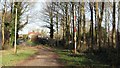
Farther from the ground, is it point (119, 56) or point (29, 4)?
point (29, 4)

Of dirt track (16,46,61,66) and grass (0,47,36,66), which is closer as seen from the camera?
dirt track (16,46,61,66)

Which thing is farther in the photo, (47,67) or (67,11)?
(67,11)

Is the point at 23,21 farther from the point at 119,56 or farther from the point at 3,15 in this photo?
Result: the point at 119,56

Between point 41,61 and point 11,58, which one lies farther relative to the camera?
point 11,58

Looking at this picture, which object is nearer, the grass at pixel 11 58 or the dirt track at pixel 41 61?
the dirt track at pixel 41 61

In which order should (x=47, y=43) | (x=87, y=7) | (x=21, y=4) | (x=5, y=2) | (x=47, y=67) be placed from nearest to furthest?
(x=47, y=67) → (x=87, y=7) → (x=5, y=2) → (x=21, y=4) → (x=47, y=43)

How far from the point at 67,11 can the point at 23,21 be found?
460 inches

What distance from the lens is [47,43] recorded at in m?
67.5

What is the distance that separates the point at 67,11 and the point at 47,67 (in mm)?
33011

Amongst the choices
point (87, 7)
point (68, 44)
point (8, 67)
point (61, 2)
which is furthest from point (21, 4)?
point (8, 67)

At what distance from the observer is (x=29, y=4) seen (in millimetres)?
55312

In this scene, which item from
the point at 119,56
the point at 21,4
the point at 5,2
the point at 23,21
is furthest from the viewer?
the point at 23,21

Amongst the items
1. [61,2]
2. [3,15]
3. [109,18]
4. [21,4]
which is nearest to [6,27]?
[3,15]

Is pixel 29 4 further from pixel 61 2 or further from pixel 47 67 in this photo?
pixel 47 67
